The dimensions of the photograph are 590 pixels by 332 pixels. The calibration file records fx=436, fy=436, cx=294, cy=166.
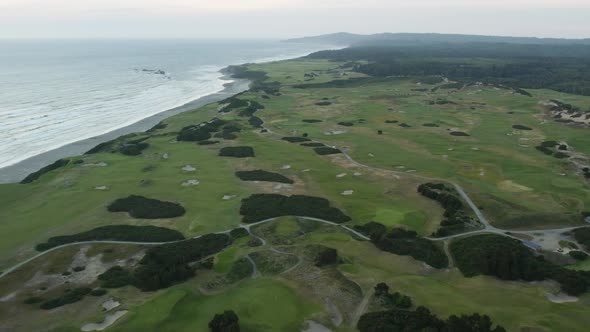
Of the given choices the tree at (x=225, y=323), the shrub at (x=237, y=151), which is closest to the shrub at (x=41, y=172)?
the shrub at (x=237, y=151)

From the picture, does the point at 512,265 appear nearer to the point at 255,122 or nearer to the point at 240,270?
the point at 240,270

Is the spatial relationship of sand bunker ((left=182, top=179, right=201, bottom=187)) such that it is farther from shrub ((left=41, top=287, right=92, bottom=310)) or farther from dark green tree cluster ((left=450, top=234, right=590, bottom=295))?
dark green tree cluster ((left=450, top=234, right=590, bottom=295))

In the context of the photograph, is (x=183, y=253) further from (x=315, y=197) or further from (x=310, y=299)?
(x=315, y=197)

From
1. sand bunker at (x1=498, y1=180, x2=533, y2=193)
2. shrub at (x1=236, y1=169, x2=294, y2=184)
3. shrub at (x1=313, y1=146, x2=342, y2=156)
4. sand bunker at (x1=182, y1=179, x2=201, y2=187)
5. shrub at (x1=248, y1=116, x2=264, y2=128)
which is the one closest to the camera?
sand bunker at (x1=498, y1=180, x2=533, y2=193)

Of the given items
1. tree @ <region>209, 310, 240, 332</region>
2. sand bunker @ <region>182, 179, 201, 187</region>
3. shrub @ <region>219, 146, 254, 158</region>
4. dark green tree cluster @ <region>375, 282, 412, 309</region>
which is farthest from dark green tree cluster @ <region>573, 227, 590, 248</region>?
shrub @ <region>219, 146, 254, 158</region>

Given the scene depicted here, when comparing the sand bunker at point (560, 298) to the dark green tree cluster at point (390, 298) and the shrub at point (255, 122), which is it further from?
the shrub at point (255, 122)
